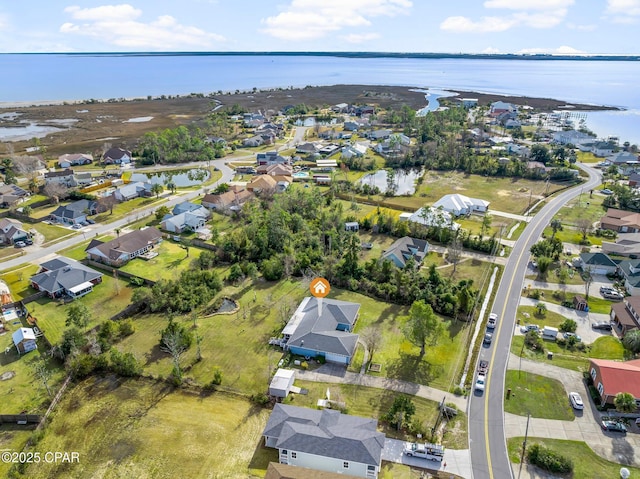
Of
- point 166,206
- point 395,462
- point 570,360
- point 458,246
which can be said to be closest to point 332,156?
point 166,206

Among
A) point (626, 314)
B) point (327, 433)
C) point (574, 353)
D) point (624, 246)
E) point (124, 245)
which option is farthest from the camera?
point (624, 246)

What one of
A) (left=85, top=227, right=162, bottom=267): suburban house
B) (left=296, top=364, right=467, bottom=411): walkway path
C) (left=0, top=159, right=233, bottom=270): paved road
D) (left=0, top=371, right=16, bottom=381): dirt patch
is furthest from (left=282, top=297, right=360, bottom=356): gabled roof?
(left=0, top=159, right=233, bottom=270): paved road

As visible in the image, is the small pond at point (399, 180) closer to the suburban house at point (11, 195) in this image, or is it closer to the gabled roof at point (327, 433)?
the gabled roof at point (327, 433)

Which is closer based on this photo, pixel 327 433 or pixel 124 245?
pixel 327 433

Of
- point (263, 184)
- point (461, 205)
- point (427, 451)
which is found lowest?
point (427, 451)

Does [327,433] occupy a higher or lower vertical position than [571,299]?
higher

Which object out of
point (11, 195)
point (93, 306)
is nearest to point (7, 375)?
point (93, 306)

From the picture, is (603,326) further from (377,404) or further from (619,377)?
(377,404)
